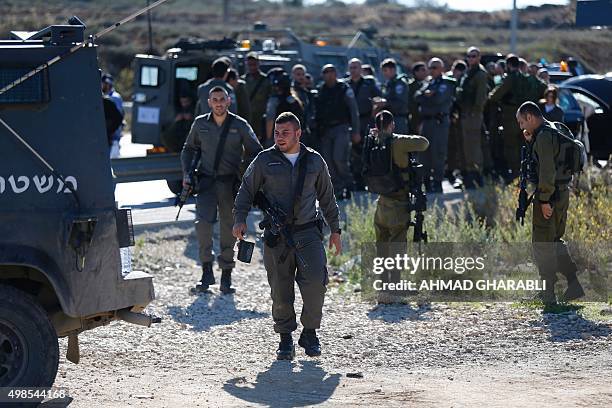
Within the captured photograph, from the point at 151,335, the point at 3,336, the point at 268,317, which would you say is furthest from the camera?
the point at 268,317

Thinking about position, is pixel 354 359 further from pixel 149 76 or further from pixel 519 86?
pixel 149 76

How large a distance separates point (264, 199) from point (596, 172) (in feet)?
25.0

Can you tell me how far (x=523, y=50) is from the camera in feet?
138

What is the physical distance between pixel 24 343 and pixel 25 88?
149 cm

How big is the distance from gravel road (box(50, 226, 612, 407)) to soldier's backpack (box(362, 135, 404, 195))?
1082 mm

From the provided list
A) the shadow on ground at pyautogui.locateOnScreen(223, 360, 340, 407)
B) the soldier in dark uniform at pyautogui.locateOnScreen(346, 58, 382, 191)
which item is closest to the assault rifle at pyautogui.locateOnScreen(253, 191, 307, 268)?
the shadow on ground at pyautogui.locateOnScreen(223, 360, 340, 407)

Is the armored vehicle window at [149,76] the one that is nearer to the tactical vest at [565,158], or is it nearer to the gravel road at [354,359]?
the gravel road at [354,359]

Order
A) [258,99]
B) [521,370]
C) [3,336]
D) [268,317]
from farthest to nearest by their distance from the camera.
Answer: [258,99]
[268,317]
[521,370]
[3,336]

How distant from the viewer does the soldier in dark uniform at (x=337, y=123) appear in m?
15.9

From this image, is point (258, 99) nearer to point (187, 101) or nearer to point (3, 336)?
point (187, 101)

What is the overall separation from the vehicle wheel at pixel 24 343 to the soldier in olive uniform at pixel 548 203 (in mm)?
4756

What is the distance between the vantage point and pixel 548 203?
10164mm

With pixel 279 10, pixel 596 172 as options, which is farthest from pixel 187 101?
pixel 279 10

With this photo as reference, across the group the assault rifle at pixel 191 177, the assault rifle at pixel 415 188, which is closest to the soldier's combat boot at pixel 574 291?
the assault rifle at pixel 415 188
